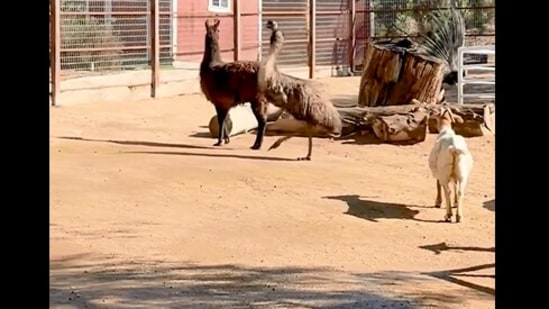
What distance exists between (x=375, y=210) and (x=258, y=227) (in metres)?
1.27

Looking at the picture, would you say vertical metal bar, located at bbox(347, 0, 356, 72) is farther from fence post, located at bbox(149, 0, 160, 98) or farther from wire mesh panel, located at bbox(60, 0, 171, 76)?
fence post, located at bbox(149, 0, 160, 98)

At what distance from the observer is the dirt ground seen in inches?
213

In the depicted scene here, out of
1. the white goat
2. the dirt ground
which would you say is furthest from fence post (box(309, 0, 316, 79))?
the white goat

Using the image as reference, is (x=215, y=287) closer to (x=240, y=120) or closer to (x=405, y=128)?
(x=405, y=128)

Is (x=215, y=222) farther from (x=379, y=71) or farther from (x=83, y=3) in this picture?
(x=83, y=3)

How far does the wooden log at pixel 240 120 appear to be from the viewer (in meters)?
12.8

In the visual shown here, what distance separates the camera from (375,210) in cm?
830

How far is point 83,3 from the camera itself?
17.7 metres

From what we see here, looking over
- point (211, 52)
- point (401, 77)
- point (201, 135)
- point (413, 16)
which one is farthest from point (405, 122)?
point (413, 16)
